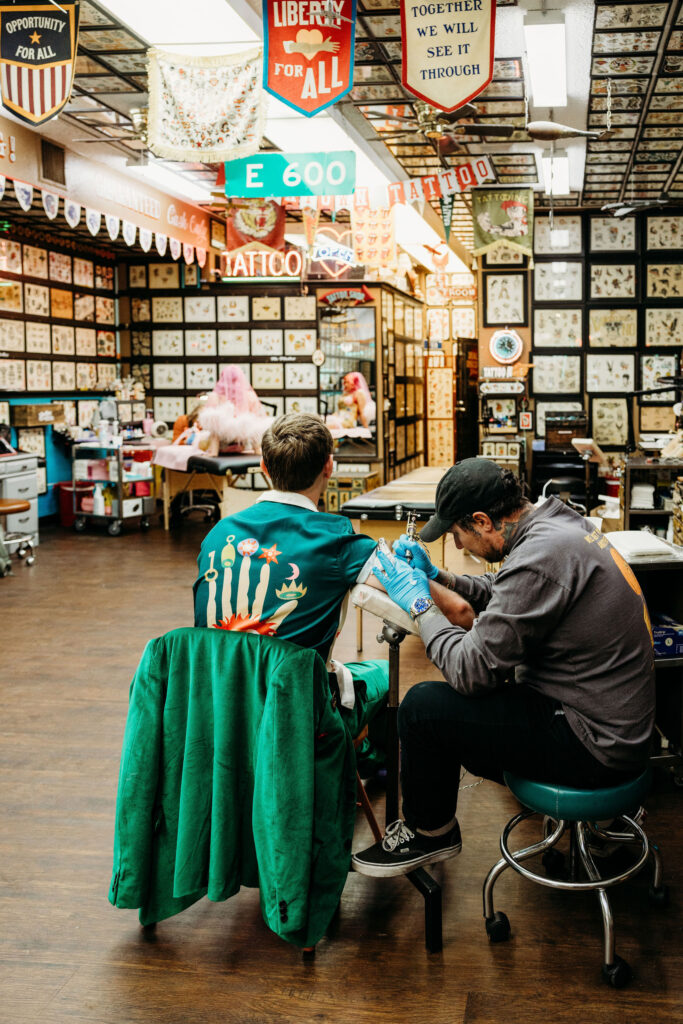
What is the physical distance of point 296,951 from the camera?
2402 millimetres

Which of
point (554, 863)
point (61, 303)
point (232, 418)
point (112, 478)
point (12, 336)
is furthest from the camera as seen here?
point (61, 303)

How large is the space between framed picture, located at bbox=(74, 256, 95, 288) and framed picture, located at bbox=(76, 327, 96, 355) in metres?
0.57

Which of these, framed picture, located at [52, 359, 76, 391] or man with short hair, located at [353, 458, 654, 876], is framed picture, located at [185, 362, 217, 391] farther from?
man with short hair, located at [353, 458, 654, 876]

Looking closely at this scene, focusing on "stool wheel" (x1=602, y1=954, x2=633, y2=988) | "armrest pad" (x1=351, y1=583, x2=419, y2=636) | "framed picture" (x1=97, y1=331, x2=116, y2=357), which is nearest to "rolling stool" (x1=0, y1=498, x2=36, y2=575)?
"framed picture" (x1=97, y1=331, x2=116, y2=357)

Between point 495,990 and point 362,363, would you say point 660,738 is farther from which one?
point 362,363

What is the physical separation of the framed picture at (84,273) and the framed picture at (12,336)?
63.3 inches

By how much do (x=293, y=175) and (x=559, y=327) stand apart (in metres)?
4.87

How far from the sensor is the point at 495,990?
7.27ft

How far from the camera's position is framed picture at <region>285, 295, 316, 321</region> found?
12.2 meters

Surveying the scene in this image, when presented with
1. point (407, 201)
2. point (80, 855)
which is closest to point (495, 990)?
point (80, 855)

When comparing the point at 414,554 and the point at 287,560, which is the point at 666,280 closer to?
the point at 414,554

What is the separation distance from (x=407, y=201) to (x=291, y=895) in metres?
6.19

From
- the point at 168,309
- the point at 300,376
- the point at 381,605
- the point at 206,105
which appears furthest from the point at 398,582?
the point at 168,309

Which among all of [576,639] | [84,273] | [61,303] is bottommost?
[576,639]
